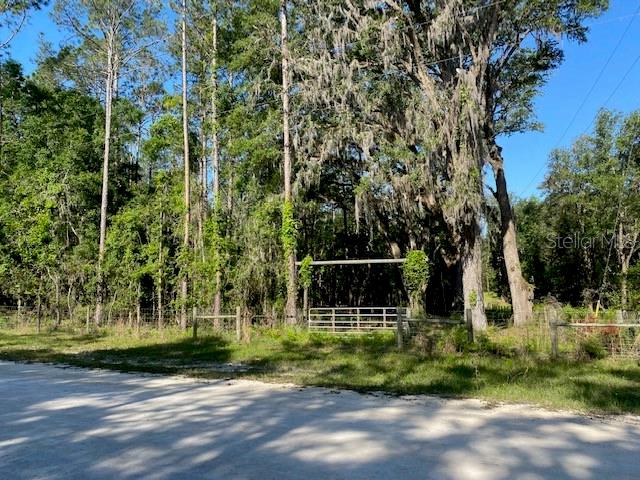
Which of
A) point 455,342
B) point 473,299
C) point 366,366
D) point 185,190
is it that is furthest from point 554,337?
point 185,190

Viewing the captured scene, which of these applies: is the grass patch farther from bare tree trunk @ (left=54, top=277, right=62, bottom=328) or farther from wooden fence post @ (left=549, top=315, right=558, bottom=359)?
bare tree trunk @ (left=54, top=277, right=62, bottom=328)

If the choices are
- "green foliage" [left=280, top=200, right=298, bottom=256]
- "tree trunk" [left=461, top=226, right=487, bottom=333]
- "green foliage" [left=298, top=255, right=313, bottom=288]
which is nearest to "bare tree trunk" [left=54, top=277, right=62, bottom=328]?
"green foliage" [left=280, top=200, right=298, bottom=256]

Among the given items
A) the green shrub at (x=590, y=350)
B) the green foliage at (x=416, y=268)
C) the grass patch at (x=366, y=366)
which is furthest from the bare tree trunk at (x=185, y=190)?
the green shrub at (x=590, y=350)

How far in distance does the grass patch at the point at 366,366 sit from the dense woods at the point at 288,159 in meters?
4.71

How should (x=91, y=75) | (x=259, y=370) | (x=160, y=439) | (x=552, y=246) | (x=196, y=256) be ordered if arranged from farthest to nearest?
(x=552, y=246), (x=91, y=75), (x=196, y=256), (x=259, y=370), (x=160, y=439)

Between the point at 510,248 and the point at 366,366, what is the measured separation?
12.6m

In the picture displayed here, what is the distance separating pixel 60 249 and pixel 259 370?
1886 cm

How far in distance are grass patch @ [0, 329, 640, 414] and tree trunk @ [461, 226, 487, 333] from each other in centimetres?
439

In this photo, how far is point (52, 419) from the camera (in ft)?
20.6

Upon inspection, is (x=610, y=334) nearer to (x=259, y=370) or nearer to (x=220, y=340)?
(x=259, y=370)

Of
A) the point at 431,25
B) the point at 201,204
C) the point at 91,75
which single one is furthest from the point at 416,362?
the point at 91,75

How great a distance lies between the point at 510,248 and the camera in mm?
21672

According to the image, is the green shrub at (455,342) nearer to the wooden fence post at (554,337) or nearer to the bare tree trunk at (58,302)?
the wooden fence post at (554,337)

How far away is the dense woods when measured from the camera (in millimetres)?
19906
